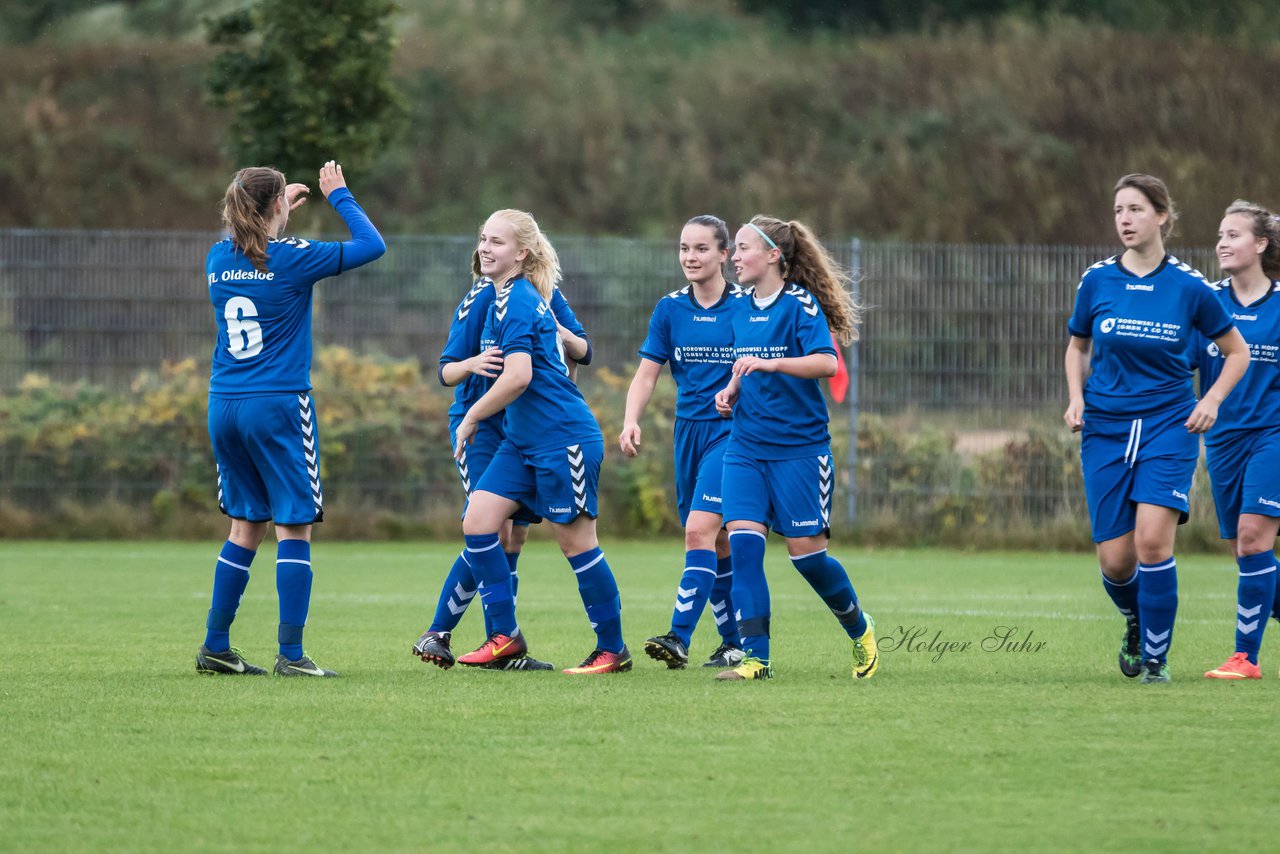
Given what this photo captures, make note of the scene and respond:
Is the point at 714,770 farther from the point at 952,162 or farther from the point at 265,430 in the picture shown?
the point at 952,162

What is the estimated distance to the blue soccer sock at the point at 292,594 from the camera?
745cm

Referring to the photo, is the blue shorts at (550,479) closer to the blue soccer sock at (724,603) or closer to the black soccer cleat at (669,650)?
the black soccer cleat at (669,650)

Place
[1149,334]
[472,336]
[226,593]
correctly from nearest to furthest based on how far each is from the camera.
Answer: [1149,334] < [226,593] < [472,336]

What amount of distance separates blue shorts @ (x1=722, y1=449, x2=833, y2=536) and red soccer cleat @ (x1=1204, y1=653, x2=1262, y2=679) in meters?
1.68

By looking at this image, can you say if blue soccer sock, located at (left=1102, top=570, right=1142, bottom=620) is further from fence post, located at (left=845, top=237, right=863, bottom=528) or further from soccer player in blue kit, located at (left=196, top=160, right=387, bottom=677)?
fence post, located at (left=845, top=237, right=863, bottom=528)

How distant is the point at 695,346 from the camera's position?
8.23 meters

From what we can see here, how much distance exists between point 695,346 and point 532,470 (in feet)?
3.42

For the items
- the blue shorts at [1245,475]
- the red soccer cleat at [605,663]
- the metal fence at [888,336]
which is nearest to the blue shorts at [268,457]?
the red soccer cleat at [605,663]

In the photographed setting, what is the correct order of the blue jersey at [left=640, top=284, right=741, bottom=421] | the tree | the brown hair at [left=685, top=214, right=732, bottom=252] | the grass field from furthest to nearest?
the tree → the blue jersey at [left=640, top=284, right=741, bottom=421] → the brown hair at [left=685, top=214, right=732, bottom=252] → the grass field

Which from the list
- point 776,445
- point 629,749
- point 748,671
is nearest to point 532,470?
point 776,445

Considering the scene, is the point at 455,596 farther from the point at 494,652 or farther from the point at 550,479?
the point at 550,479

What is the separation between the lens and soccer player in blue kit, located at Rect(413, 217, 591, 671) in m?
7.62

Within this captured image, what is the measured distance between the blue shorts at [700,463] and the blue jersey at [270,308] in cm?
168

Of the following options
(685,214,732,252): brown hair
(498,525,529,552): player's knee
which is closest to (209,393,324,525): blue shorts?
(498,525,529,552): player's knee
